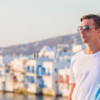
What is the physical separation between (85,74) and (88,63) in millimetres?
74

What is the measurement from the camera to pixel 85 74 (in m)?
2.29

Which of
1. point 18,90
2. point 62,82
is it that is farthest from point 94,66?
point 18,90

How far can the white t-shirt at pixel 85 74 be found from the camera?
7.35ft

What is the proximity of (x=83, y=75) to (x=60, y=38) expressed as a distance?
119696 millimetres


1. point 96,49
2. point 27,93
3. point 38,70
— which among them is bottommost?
point 27,93

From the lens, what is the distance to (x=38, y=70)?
3212 cm

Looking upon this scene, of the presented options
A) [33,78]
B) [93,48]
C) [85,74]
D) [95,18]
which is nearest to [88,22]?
[95,18]

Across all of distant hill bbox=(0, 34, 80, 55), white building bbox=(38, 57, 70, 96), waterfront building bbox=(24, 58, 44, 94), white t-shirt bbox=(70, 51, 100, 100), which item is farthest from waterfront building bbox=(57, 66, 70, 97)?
distant hill bbox=(0, 34, 80, 55)

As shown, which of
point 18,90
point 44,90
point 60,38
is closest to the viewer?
point 44,90

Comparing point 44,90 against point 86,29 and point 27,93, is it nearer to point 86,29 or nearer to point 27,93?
point 27,93

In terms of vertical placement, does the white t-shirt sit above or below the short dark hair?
below

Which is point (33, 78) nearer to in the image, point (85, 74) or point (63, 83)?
point (63, 83)

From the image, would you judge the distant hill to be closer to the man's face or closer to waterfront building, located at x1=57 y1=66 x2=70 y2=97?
waterfront building, located at x1=57 y1=66 x2=70 y2=97

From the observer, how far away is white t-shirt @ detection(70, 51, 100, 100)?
88.2 inches
